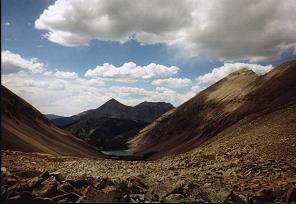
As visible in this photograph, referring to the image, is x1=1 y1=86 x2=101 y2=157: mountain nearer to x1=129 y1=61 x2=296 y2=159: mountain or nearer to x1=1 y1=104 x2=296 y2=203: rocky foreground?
x1=1 y1=104 x2=296 y2=203: rocky foreground

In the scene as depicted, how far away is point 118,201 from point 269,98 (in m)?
104

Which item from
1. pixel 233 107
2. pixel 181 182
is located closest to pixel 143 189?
pixel 181 182

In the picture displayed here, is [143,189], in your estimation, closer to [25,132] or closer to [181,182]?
[181,182]

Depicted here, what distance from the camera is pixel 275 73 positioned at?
144m

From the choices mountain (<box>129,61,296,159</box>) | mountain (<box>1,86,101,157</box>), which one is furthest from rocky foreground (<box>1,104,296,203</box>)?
mountain (<box>1,86,101,157</box>)

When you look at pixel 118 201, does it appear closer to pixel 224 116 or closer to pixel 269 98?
pixel 269 98

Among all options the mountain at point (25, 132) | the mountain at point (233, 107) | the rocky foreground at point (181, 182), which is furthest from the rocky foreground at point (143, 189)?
the mountain at point (25, 132)

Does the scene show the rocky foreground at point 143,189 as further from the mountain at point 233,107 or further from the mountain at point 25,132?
the mountain at point 25,132

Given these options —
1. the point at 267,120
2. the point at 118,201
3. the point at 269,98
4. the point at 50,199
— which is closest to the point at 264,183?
the point at 118,201

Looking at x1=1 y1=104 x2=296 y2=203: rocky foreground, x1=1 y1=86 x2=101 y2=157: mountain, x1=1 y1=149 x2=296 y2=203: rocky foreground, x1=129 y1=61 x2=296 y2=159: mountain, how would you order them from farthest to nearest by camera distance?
x1=129 y1=61 x2=296 y2=159: mountain, x1=1 y1=86 x2=101 y2=157: mountain, x1=1 y1=104 x2=296 y2=203: rocky foreground, x1=1 y1=149 x2=296 y2=203: rocky foreground

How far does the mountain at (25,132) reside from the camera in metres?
80.3

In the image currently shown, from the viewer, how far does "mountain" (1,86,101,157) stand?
263 feet

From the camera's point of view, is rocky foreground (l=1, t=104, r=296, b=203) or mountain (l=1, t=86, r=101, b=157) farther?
mountain (l=1, t=86, r=101, b=157)

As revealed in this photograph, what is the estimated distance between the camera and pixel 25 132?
99688mm
